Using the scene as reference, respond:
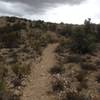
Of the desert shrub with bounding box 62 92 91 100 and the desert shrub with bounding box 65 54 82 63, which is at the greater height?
the desert shrub with bounding box 65 54 82 63

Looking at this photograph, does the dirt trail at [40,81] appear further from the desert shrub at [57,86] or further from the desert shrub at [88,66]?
the desert shrub at [88,66]

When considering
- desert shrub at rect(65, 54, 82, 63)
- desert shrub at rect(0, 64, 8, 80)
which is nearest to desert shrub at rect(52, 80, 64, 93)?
desert shrub at rect(0, 64, 8, 80)

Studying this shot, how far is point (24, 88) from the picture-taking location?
14820 millimetres

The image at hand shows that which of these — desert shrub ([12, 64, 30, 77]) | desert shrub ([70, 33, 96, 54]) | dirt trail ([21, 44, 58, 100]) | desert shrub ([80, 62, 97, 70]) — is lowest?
dirt trail ([21, 44, 58, 100])

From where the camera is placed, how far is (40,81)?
1600 cm

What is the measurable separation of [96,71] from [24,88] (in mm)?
4902

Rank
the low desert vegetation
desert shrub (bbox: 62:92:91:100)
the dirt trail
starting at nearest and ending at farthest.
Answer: desert shrub (bbox: 62:92:91:100), the dirt trail, the low desert vegetation

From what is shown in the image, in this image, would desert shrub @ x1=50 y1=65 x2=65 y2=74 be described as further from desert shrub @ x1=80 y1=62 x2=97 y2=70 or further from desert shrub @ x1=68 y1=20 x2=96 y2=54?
desert shrub @ x1=68 y1=20 x2=96 y2=54

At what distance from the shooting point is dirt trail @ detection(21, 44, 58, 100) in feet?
45.1

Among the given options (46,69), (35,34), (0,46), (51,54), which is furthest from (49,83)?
(35,34)

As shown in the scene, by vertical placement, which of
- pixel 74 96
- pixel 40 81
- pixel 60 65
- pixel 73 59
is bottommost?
pixel 40 81

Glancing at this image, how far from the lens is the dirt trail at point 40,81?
1376cm

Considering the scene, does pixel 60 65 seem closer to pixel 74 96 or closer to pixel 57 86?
pixel 57 86

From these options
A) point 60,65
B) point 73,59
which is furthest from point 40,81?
point 73,59
